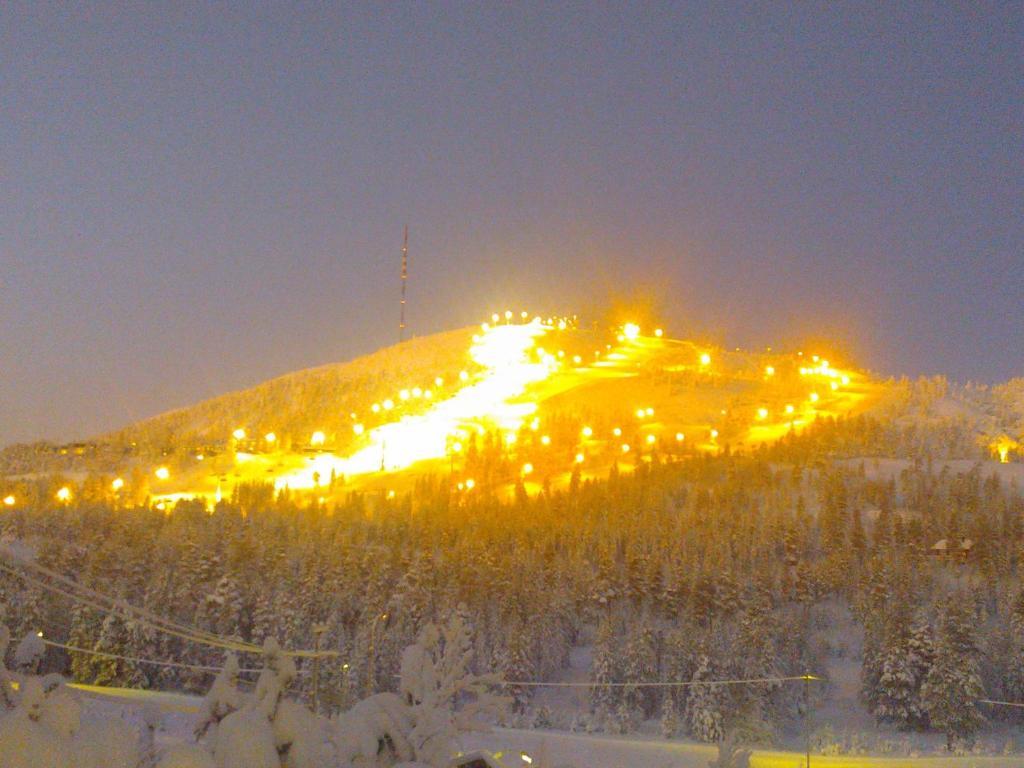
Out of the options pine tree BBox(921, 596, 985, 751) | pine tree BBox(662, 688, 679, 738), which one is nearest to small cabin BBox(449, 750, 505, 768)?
pine tree BBox(662, 688, 679, 738)

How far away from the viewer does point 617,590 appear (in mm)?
40625

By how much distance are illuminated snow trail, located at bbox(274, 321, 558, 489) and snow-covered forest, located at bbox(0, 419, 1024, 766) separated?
13.9 metres

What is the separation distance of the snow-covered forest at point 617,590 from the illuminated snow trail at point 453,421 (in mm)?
13863

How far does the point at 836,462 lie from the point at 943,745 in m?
30.7

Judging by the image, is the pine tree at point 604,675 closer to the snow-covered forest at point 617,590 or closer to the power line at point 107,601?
the snow-covered forest at point 617,590

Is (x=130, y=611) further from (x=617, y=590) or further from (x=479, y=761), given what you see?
(x=617, y=590)

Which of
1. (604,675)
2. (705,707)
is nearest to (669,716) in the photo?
(705,707)

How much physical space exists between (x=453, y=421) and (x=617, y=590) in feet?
134

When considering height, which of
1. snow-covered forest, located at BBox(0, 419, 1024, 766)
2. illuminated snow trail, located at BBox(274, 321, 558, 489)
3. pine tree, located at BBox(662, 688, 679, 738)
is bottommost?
pine tree, located at BBox(662, 688, 679, 738)

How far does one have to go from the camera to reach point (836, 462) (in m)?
57.4

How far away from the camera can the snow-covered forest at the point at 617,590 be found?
98.9 feet

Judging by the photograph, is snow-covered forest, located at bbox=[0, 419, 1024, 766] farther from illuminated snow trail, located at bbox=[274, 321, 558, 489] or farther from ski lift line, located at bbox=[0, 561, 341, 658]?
ski lift line, located at bbox=[0, 561, 341, 658]

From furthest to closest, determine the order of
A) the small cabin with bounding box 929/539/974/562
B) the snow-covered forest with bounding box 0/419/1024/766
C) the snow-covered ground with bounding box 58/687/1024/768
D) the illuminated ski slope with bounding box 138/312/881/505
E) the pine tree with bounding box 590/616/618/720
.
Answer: the illuminated ski slope with bounding box 138/312/881/505
the small cabin with bounding box 929/539/974/562
the pine tree with bounding box 590/616/618/720
the snow-covered forest with bounding box 0/419/1024/766
the snow-covered ground with bounding box 58/687/1024/768

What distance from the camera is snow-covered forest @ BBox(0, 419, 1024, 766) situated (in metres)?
30.1
